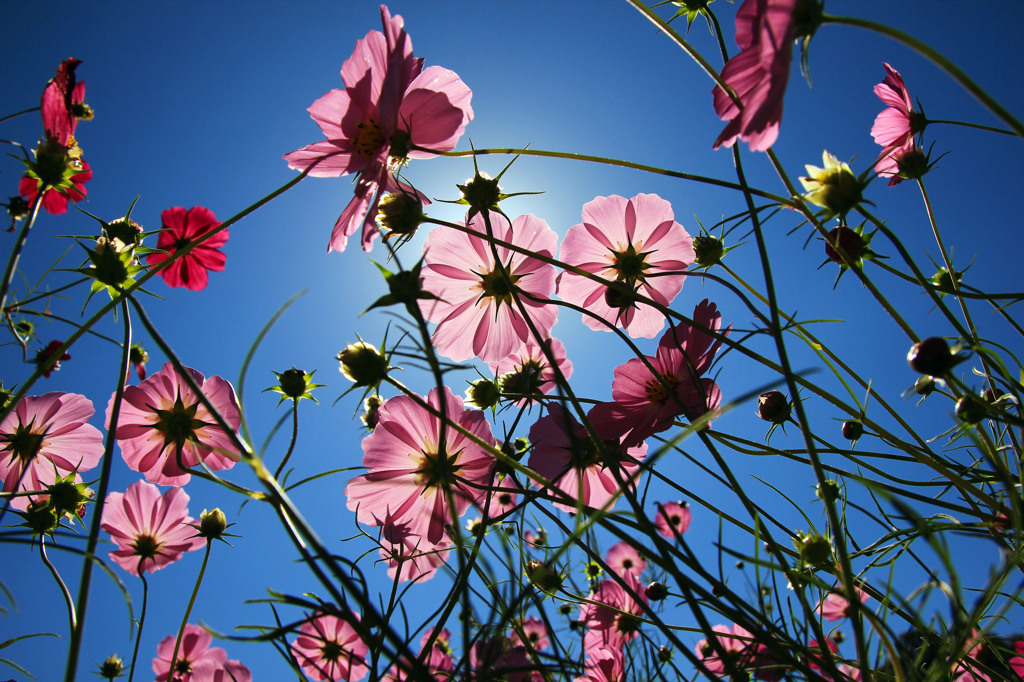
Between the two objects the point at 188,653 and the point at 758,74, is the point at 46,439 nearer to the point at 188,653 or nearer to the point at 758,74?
the point at 188,653

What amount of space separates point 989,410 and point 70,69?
3.06 ft

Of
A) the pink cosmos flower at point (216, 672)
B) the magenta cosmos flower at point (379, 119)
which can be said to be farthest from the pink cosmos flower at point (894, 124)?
the pink cosmos flower at point (216, 672)

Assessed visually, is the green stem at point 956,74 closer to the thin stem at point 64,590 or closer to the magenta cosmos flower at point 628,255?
the magenta cosmos flower at point 628,255

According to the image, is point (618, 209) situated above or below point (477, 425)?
above

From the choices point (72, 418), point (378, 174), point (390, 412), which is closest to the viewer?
point (378, 174)

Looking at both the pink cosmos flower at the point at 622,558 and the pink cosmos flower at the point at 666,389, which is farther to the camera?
the pink cosmos flower at the point at 622,558

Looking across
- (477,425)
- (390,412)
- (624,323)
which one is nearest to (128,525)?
(390,412)

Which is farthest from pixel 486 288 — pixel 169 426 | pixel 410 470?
pixel 169 426

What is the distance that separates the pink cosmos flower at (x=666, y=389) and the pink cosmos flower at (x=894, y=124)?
0.42 m

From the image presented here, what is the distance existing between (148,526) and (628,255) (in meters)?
0.86

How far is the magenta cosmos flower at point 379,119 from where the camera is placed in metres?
0.50

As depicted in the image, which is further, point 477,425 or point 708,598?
point 477,425

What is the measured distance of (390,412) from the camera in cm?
64

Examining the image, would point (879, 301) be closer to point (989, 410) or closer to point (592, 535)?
point (989, 410)
